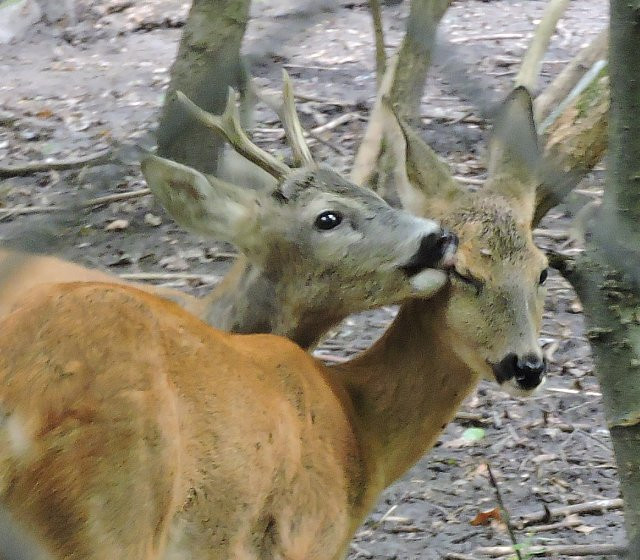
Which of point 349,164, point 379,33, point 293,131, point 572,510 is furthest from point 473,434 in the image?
point 349,164

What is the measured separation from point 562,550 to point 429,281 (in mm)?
874

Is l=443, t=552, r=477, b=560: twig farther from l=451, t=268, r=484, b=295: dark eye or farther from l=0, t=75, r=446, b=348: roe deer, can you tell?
l=451, t=268, r=484, b=295: dark eye

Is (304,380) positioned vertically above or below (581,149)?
below

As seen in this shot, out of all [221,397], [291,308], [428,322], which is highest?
[221,397]

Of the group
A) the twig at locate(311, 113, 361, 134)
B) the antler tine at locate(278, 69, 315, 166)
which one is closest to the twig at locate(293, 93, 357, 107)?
the twig at locate(311, 113, 361, 134)

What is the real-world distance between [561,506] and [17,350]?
8.62 ft

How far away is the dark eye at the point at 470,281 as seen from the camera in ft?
9.42

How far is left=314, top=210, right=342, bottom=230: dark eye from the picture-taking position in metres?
3.51

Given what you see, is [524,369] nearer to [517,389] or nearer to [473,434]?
[517,389]

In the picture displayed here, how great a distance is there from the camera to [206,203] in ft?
11.8

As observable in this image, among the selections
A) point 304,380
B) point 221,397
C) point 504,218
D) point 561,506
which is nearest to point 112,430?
point 221,397

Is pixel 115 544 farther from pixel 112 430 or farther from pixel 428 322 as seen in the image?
pixel 428 322

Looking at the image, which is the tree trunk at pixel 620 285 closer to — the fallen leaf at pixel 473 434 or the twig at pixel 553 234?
the fallen leaf at pixel 473 434

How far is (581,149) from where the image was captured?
10.5ft
